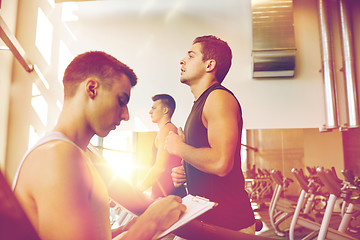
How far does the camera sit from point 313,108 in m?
5.27

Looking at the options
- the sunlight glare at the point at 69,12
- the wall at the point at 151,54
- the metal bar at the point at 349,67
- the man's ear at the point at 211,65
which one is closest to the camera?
the man's ear at the point at 211,65

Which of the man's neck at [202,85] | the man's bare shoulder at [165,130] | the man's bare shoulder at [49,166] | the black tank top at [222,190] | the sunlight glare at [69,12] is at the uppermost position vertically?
the sunlight glare at [69,12]

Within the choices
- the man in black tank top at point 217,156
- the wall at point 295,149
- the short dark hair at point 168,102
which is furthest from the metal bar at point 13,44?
the wall at point 295,149

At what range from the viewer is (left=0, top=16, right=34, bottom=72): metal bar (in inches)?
147

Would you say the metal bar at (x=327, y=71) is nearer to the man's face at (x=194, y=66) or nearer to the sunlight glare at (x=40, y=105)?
the man's face at (x=194, y=66)

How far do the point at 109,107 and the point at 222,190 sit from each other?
0.57m

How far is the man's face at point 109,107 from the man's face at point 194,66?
578 mm

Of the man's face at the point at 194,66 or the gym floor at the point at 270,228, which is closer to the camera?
the man's face at the point at 194,66

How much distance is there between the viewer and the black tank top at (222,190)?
1.16 m

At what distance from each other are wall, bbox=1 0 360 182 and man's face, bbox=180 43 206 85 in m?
3.92

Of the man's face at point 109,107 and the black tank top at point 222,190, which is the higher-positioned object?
the man's face at point 109,107

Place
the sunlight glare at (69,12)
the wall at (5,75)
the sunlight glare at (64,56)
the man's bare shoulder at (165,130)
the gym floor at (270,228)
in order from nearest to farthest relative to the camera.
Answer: the man's bare shoulder at (165,130)
the gym floor at (270,228)
the wall at (5,75)
the sunlight glare at (64,56)
the sunlight glare at (69,12)

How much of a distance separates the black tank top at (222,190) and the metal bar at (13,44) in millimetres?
3436

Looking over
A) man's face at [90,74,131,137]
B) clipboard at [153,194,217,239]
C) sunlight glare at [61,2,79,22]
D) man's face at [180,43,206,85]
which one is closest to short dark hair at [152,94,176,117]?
man's face at [180,43,206,85]
